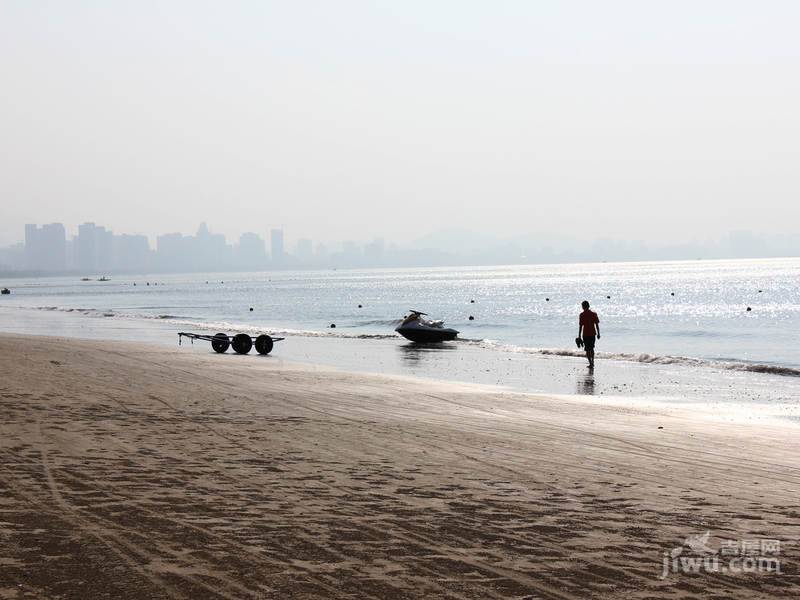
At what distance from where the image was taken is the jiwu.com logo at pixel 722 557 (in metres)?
6.18

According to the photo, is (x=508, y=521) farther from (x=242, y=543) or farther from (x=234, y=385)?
(x=234, y=385)

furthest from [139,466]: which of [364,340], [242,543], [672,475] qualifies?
[364,340]

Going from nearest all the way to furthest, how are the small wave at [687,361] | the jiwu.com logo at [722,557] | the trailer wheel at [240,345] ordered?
1. the jiwu.com logo at [722,557]
2. the small wave at [687,361]
3. the trailer wheel at [240,345]

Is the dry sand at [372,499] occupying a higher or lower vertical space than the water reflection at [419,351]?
higher

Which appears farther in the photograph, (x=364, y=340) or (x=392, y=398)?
(x=364, y=340)

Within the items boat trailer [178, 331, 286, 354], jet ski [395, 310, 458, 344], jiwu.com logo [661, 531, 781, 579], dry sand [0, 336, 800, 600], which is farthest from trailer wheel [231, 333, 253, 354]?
jiwu.com logo [661, 531, 781, 579]

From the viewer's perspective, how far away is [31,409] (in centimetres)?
1360

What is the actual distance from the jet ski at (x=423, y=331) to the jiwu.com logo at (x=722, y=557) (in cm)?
3460

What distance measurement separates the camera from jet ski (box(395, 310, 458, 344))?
41.7m

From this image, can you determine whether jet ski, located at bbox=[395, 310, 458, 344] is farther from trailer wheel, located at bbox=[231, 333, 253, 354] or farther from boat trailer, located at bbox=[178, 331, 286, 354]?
trailer wheel, located at bbox=[231, 333, 253, 354]

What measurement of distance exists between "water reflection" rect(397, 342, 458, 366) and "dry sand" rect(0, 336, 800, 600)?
16808 millimetres

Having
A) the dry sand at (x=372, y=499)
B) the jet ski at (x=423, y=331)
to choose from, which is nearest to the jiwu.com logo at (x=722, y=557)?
the dry sand at (x=372, y=499)

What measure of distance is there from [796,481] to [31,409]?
11.7 meters

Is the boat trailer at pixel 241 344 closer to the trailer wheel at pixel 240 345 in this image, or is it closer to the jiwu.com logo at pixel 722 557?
the trailer wheel at pixel 240 345
